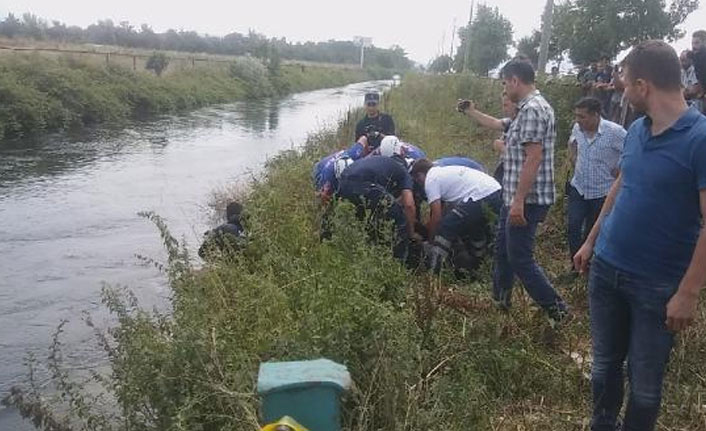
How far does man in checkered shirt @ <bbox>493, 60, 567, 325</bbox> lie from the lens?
380 centimetres

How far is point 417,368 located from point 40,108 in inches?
638

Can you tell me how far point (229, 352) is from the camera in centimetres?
333

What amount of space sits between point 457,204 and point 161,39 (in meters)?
69.3

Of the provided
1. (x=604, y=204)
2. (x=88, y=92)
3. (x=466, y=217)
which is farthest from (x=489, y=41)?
(x=604, y=204)

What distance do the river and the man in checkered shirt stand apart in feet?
10.8

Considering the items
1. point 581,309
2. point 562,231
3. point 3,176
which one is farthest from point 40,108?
point 581,309

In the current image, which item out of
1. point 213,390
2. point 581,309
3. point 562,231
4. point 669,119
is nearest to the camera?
point 669,119

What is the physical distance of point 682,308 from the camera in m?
2.23

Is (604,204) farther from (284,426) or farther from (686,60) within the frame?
(686,60)

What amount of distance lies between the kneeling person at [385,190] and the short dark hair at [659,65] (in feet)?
9.37

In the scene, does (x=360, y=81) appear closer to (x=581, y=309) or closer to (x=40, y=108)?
(x=40, y=108)

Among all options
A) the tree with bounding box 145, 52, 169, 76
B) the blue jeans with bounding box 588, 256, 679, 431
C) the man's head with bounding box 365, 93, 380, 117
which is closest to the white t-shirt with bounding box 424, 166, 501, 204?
the blue jeans with bounding box 588, 256, 679, 431

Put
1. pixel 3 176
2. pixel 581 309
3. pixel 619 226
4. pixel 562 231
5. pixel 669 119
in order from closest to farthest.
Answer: pixel 669 119
pixel 619 226
pixel 581 309
pixel 562 231
pixel 3 176

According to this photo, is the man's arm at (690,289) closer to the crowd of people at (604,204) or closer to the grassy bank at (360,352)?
the crowd of people at (604,204)
